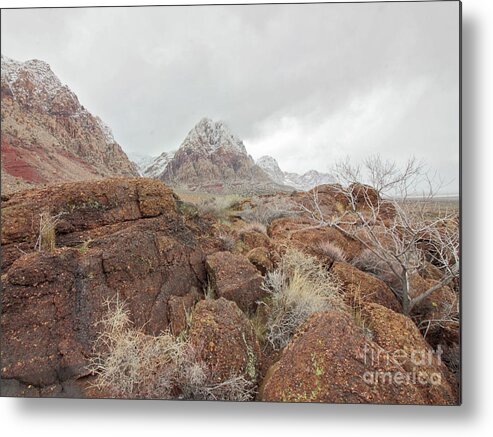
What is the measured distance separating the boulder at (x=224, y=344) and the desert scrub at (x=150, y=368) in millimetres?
47

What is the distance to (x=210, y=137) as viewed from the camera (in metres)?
3.42

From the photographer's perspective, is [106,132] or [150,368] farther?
[106,132]

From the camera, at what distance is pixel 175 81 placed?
3.18m

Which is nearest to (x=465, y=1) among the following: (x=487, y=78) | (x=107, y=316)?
(x=487, y=78)

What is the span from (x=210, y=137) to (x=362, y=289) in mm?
2146

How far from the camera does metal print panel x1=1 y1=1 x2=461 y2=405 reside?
232 centimetres

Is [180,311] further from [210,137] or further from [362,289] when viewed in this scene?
[210,137]

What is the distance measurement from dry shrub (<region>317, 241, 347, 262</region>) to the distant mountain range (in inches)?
83.9

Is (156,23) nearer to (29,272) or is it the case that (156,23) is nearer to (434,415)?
(29,272)

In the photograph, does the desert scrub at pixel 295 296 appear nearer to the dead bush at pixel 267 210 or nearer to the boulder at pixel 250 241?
the boulder at pixel 250 241

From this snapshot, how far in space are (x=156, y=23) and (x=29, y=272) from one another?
2.41 m

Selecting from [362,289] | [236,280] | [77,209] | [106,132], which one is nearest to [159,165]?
[106,132]

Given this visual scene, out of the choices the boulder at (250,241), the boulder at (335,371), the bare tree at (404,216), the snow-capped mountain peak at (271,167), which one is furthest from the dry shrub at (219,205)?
the boulder at (335,371)

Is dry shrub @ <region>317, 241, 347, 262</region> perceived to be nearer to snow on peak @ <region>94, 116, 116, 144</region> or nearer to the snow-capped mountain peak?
the snow-capped mountain peak
